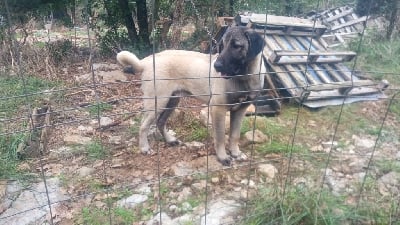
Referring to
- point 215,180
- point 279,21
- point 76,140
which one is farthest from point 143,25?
point 215,180

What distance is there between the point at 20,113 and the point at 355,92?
4.14 m

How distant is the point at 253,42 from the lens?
3.24 metres

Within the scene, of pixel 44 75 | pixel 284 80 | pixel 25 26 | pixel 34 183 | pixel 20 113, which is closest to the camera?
pixel 34 183

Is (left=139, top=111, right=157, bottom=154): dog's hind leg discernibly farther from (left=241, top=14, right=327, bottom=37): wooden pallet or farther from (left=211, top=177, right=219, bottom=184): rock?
(left=241, top=14, right=327, bottom=37): wooden pallet

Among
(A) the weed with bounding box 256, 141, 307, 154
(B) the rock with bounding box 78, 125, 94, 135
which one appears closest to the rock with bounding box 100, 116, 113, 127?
(B) the rock with bounding box 78, 125, 94, 135

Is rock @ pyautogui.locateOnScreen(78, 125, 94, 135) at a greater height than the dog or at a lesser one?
lesser

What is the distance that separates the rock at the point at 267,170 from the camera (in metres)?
3.35

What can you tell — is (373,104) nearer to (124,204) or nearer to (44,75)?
(124,204)

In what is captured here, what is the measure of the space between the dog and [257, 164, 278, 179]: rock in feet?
1.11

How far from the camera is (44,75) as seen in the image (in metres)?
5.73

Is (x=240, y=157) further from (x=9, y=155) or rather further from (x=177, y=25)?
(x=177, y=25)

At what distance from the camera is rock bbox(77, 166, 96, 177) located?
3.42 metres

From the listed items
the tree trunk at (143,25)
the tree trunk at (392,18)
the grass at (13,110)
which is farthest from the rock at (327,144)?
the tree trunk at (392,18)

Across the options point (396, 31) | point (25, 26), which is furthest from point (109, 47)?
point (396, 31)
